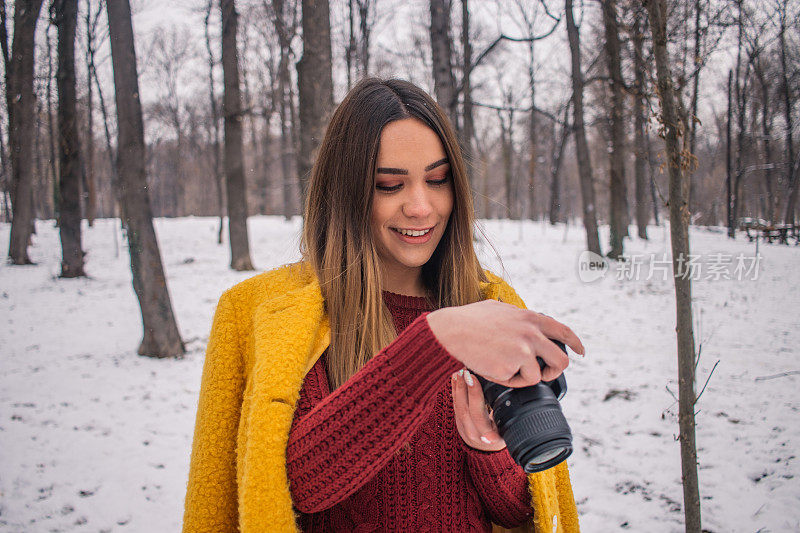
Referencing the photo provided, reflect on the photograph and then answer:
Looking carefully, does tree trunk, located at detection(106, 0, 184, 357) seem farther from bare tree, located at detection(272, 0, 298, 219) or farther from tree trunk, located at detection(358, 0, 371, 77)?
tree trunk, located at detection(358, 0, 371, 77)

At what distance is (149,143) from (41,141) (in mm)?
4920

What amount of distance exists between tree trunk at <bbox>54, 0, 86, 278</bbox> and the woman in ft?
28.9

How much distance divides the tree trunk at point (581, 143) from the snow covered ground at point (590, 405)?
2222 mm

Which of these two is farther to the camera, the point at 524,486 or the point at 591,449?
the point at 591,449

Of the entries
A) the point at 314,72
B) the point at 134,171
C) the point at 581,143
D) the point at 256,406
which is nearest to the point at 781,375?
the point at 256,406

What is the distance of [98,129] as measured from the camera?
758 inches

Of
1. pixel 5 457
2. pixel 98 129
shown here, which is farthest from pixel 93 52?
pixel 5 457

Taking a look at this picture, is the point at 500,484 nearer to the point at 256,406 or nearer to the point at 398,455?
the point at 398,455

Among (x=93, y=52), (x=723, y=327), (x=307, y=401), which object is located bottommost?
(x=723, y=327)

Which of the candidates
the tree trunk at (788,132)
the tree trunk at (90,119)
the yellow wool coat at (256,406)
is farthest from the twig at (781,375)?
the tree trunk at (90,119)

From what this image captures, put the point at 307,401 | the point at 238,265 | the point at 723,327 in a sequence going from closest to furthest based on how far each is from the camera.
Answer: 1. the point at 307,401
2. the point at 723,327
3. the point at 238,265

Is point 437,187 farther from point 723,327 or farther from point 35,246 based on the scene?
point 35,246

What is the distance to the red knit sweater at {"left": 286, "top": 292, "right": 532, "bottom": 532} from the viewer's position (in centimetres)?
81

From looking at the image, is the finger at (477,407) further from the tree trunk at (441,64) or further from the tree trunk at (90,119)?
the tree trunk at (90,119)
